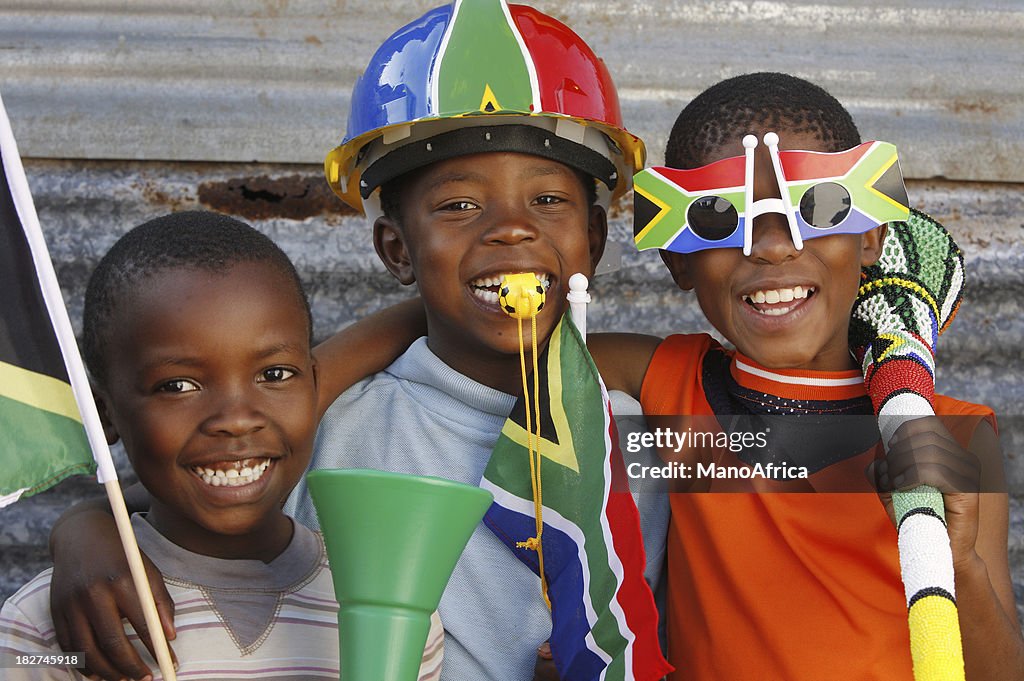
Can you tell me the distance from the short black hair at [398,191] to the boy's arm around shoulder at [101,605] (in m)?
0.90

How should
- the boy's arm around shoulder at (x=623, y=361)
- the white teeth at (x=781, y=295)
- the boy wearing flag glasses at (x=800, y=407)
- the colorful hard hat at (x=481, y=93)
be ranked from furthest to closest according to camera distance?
the boy's arm around shoulder at (x=623, y=361) → the colorful hard hat at (x=481, y=93) → the white teeth at (x=781, y=295) → the boy wearing flag glasses at (x=800, y=407)

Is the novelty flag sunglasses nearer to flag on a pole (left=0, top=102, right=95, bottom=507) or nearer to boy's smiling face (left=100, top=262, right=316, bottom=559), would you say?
boy's smiling face (left=100, top=262, right=316, bottom=559)

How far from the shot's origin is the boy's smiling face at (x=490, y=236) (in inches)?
84.3

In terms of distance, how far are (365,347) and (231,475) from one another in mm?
645

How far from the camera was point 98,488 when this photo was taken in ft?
9.89

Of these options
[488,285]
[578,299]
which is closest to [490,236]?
[488,285]

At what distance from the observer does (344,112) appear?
120 inches

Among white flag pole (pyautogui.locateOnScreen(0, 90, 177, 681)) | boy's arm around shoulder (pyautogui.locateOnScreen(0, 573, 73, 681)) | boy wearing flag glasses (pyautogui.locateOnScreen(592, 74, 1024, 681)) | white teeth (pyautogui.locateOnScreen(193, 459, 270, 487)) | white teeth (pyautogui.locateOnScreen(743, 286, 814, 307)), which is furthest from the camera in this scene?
white teeth (pyautogui.locateOnScreen(743, 286, 814, 307))

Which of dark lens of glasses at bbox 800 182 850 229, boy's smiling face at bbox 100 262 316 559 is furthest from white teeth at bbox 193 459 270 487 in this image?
dark lens of glasses at bbox 800 182 850 229

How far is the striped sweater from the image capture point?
5.48 feet

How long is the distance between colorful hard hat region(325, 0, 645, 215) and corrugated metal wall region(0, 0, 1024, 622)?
2.70ft

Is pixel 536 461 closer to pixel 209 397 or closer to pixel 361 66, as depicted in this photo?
pixel 209 397

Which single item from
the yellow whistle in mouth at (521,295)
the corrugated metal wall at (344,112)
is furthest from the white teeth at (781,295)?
the corrugated metal wall at (344,112)

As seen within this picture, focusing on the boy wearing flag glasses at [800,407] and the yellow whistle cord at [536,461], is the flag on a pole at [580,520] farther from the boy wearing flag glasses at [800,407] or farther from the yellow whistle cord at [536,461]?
the boy wearing flag glasses at [800,407]
